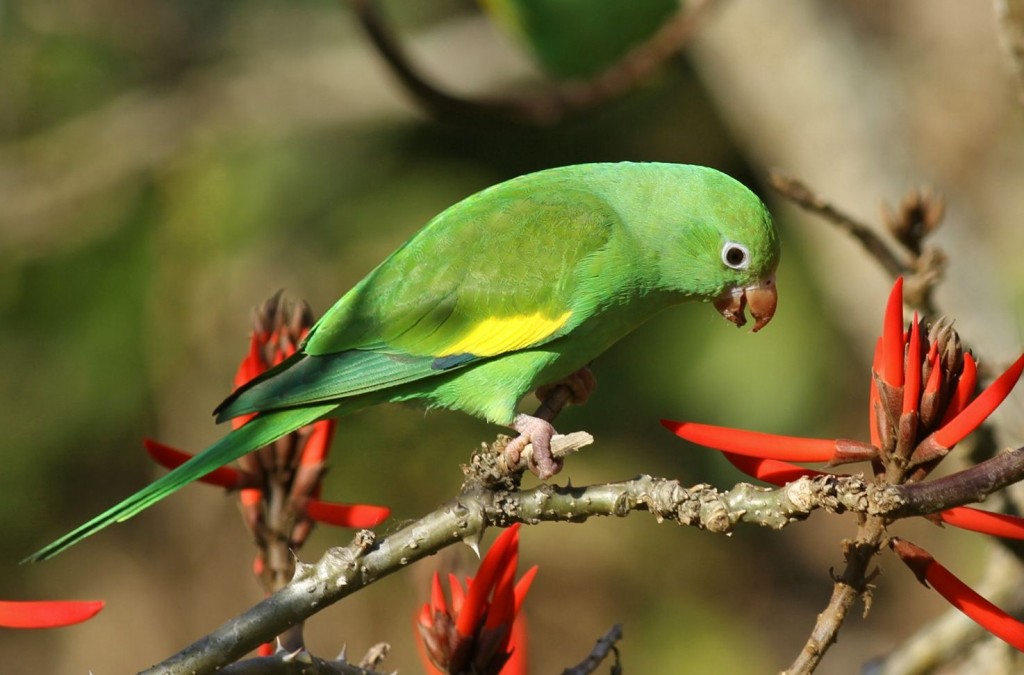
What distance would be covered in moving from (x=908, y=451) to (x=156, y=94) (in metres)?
5.52

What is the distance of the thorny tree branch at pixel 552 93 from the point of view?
3.62 m

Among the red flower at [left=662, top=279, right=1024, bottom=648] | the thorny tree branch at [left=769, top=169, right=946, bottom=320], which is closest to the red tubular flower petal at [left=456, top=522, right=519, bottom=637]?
the red flower at [left=662, top=279, right=1024, bottom=648]

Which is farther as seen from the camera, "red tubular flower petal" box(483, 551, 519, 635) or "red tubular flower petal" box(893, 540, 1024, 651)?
"red tubular flower petal" box(483, 551, 519, 635)

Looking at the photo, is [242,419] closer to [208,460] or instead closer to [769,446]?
[208,460]

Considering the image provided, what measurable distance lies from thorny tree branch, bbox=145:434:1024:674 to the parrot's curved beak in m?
1.13

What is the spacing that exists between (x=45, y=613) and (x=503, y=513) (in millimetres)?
716

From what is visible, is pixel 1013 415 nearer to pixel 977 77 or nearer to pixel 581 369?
pixel 581 369

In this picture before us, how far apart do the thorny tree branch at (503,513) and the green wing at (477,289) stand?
988mm

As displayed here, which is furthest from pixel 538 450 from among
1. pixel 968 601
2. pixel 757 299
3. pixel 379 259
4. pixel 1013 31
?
pixel 379 259

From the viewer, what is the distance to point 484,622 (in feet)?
6.19

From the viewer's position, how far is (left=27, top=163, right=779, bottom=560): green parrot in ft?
9.37

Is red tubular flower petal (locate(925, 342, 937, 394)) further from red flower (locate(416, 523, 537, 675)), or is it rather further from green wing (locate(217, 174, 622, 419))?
green wing (locate(217, 174, 622, 419))

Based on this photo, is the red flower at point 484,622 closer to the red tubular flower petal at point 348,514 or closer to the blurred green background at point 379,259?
the red tubular flower petal at point 348,514

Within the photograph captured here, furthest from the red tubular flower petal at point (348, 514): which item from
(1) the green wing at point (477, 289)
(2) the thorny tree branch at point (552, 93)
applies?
(2) the thorny tree branch at point (552, 93)
